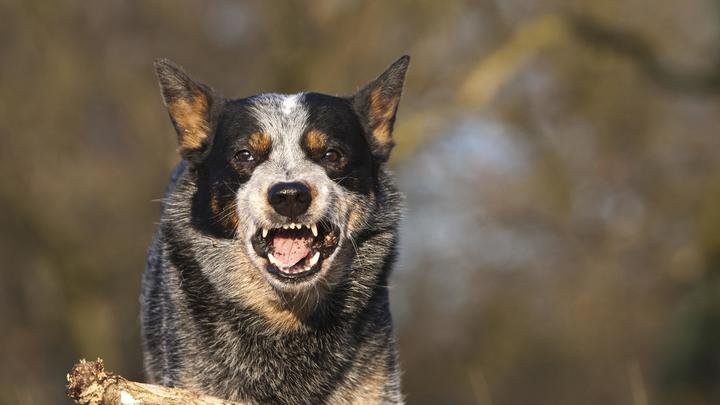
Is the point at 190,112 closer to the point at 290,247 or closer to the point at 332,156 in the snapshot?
the point at 332,156

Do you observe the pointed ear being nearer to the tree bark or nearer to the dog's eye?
the dog's eye

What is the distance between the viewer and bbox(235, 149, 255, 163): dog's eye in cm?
627

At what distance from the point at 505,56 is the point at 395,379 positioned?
874cm

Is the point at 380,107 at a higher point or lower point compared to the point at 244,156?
higher

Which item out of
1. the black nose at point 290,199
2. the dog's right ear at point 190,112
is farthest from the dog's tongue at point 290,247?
the dog's right ear at point 190,112

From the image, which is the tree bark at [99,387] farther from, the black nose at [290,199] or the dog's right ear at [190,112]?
the dog's right ear at [190,112]

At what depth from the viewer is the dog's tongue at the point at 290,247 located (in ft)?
19.7

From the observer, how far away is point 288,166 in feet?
20.1

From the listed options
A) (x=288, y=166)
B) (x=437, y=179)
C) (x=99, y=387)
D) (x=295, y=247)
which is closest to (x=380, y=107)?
(x=288, y=166)

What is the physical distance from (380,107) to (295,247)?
123 cm

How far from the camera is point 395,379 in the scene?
6.51 meters

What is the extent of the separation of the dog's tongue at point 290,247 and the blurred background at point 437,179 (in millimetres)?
9865

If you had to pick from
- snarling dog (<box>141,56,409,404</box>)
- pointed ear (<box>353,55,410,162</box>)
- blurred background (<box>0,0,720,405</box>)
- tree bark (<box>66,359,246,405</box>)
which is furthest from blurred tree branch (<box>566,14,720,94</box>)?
tree bark (<box>66,359,246,405</box>)

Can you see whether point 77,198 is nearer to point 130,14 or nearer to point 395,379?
point 130,14
